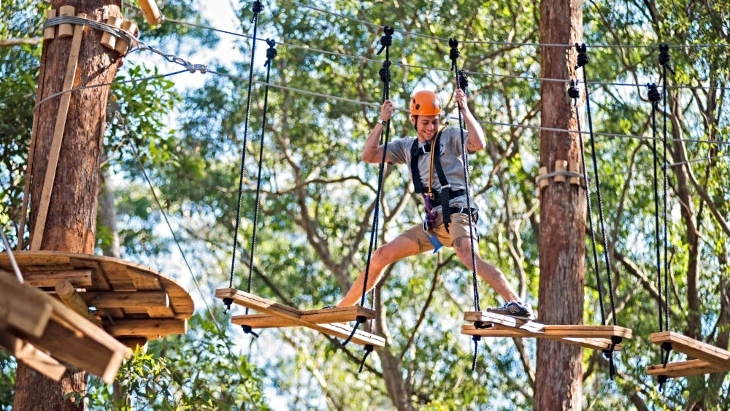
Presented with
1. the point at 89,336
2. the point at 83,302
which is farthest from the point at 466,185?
the point at 89,336

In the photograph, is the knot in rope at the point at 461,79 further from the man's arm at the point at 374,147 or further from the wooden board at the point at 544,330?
the wooden board at the point at 544,330

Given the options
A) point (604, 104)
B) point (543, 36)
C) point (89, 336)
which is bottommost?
point (89, 336)

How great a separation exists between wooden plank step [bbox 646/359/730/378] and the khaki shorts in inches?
47.3

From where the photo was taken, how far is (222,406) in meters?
8.73

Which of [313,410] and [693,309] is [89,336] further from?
[313,410]

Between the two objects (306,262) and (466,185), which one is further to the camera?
(306,262)

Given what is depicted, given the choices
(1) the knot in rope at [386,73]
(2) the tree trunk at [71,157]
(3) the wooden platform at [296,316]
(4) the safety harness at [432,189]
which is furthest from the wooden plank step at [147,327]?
(1) the knot in rope at [386,73]

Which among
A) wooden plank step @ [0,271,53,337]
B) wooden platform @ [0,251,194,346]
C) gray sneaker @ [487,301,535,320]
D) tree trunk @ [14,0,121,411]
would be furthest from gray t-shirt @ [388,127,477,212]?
wooden plank step @ [0,271,53,337]

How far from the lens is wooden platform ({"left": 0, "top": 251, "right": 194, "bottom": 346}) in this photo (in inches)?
201

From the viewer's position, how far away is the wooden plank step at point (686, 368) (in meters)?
5.88

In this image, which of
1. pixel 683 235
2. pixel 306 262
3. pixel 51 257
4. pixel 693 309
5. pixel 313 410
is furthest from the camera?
pixel 313 410

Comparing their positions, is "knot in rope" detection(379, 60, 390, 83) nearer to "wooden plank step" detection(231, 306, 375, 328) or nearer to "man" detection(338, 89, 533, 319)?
"man" detection(338, 89, 533, 319)

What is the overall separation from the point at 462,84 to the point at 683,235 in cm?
687

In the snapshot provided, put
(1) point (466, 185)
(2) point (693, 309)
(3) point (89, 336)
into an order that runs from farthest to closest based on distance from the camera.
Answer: (2) point (693, 309) → (1) point (466, 185) → (3) point (89, 336)
